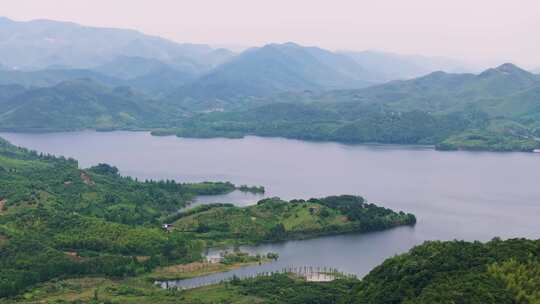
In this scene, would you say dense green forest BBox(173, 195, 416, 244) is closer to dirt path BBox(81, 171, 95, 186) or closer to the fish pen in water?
the fish pen in water

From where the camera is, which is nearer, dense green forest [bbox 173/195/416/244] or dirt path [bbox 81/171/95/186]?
dense green forest [bbox 173/195/416/244]

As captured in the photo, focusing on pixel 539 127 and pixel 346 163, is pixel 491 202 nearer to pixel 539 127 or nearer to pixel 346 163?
pixel 346 163

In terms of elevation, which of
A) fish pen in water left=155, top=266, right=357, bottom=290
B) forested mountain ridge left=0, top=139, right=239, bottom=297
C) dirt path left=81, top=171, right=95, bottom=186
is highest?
dirt path left=81, top=171, right=95, bottom=186

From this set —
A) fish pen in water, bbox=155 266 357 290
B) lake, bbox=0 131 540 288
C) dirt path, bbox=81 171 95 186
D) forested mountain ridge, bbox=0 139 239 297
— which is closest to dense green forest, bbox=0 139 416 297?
forested mountain ridge, bbox=0 139 239 297

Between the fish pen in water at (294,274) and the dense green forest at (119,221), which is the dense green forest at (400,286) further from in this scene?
the dense green forest at (119,221)

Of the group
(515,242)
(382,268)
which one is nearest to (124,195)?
(382,268)
